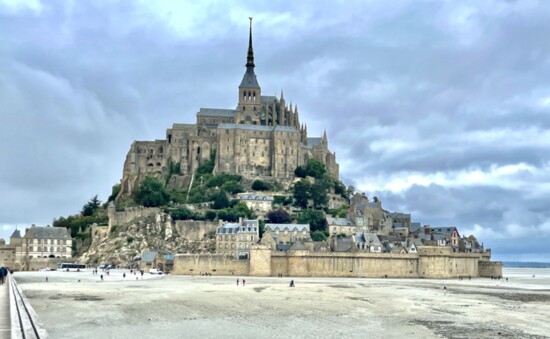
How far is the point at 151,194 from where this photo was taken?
9569cm

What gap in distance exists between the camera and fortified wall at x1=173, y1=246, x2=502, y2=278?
7288 centimetres

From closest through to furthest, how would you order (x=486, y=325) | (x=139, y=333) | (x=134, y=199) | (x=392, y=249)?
1. (x=139, y=333)
2. (x=486, y=325)
3. (x=392, y=249)
4. (x=134, y=199)

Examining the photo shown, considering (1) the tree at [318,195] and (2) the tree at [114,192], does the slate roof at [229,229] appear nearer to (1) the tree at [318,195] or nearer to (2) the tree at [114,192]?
(1) the tree at [318,195]

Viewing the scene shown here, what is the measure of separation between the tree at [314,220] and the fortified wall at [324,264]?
1566cm

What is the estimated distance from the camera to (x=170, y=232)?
85.9 m

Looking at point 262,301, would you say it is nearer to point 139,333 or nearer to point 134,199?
point 139,333

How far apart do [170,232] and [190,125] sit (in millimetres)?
29664

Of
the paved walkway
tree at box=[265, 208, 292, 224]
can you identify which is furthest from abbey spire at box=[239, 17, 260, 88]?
the paved walkway

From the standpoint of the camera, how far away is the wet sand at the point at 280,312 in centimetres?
2909

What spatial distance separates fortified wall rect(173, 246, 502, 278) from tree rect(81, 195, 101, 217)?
3482 cm

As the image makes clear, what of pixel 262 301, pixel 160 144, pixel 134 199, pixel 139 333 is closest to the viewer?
pixel 139 333

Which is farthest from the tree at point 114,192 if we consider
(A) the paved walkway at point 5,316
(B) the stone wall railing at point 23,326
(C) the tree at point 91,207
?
(B) the stone wall railing at point 23,326

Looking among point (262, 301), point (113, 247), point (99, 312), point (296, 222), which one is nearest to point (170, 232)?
point (113, 247)

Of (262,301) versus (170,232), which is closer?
(262,301)
